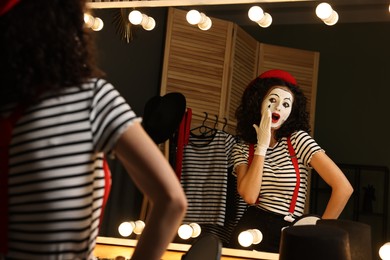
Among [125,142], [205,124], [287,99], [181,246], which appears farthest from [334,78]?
[125,142]

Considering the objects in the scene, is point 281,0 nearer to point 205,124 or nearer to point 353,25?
point 353,25

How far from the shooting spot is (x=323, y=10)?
75.2 inches

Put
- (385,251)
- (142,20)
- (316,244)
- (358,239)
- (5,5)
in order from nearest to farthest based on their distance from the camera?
(5,5)
(316,244)
(358,239)
(385,251)
(142,20)

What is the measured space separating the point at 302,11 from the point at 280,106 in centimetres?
35

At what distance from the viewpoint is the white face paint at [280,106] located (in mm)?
1848

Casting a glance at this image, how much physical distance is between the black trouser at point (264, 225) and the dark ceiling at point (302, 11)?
623mm

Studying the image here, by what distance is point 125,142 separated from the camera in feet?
2.40

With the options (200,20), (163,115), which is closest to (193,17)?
(200,20)

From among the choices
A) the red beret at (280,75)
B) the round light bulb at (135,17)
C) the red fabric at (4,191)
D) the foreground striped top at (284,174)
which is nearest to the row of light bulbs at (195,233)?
the foreground striped top at (284,174)

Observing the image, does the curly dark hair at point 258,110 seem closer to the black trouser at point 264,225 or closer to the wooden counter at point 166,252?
the black trouser at point 264,225

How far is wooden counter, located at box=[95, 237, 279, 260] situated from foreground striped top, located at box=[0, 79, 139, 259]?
118cm

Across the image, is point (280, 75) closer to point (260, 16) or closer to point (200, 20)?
point (260, 16)

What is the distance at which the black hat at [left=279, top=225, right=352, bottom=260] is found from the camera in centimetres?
116

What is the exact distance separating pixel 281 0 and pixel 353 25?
0.89ft
